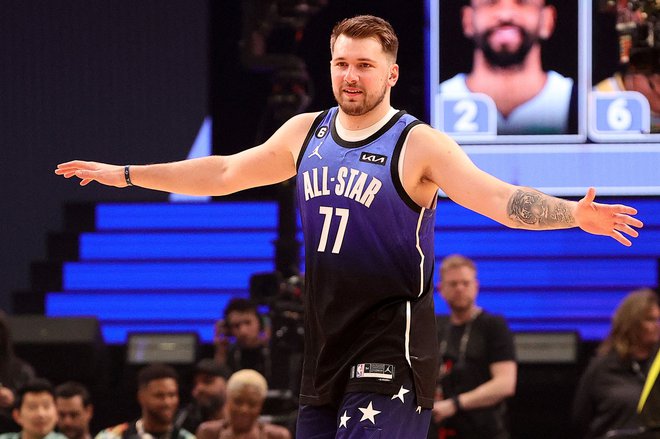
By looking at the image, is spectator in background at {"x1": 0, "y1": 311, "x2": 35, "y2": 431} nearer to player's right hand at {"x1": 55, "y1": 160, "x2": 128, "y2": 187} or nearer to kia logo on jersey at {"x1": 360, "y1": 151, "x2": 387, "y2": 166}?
player's right hand at {"x1": 55, "y1": 160, "x2": 128, "y2": 187}

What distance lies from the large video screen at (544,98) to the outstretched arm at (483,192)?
17.5ft

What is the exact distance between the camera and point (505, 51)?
9.17m

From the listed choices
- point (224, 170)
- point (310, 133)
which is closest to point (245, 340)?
point (224, 170)

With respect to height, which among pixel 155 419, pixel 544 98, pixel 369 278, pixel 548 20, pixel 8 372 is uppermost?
pixel 548 20

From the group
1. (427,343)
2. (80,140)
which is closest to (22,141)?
(80,140)

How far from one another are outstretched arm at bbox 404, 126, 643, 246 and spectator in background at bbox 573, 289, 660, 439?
3123 millimetres

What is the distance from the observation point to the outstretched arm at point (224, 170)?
391cm

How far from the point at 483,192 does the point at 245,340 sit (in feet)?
14.2

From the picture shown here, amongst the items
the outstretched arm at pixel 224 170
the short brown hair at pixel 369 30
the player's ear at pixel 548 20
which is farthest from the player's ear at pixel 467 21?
the short brown hair at pixel 369 30

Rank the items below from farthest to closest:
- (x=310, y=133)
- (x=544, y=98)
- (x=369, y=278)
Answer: (x=544, y=98) < (x=310, y=133) < (x=369, y=278)

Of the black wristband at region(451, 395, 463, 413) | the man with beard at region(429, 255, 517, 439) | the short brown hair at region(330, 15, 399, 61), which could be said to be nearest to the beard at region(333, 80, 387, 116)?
the short brown hair at region(330, 15, 399, 61)

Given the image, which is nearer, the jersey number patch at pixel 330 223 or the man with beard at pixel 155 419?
the jersey number patch at pixel 330 223

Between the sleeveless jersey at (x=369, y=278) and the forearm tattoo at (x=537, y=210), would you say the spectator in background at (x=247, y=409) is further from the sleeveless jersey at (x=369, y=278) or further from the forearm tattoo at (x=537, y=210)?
the forearm tattoo at (x=537, y=210)

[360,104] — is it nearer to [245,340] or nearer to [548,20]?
[245,340]
